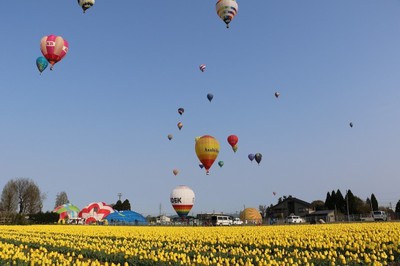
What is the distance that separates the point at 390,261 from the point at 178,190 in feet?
180

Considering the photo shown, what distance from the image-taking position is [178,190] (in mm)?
65875

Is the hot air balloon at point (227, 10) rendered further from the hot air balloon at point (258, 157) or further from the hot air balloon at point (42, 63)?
the hot air balloon at point (258, 157)

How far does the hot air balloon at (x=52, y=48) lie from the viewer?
3550 centimetres

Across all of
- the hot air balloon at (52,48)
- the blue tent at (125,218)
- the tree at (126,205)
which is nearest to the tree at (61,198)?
the tree at (126,205)

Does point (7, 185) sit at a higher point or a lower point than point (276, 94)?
lower

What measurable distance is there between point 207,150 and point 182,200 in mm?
13143

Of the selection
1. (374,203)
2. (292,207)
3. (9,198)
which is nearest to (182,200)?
(292,207)

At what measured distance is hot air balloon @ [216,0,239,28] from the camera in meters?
40.2

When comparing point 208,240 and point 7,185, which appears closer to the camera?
point 208,240

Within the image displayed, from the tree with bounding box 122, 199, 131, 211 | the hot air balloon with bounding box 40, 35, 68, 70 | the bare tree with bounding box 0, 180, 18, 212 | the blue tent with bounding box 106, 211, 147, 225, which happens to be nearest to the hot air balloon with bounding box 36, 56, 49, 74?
the hot air balloon with bounding box 40, 35, 68, 70

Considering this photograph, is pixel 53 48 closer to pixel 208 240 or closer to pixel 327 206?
pixel 208 240

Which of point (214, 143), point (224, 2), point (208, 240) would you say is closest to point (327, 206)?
point (214, 143)

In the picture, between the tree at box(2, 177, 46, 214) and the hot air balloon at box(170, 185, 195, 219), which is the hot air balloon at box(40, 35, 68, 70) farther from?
the tree at box(2, 177, 46, 214)

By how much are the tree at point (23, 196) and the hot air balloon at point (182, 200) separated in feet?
168
